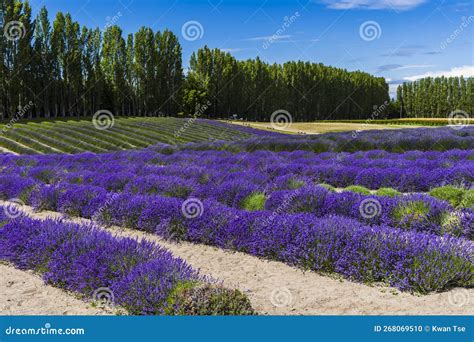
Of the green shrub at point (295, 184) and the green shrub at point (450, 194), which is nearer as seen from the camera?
the green shrub at point (450, 194)

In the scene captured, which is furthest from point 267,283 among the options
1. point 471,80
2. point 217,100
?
point 471,80

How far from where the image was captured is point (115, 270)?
4215 millimetres

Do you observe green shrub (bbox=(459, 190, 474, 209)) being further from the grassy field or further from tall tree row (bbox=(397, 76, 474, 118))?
tall tree row (bbox=(397, 76, 474, 118))

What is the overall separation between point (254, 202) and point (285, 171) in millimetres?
3601

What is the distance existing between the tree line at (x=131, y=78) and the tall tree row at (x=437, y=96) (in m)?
33.7

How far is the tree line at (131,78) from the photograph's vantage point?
147 ft

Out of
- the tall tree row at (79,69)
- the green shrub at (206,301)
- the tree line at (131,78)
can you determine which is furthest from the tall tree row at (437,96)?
the green shrub at (206,301)

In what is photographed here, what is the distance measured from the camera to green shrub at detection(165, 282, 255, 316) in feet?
11.0

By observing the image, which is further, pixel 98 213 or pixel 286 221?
pixel 98 213

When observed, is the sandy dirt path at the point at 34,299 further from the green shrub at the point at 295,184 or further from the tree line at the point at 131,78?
the tree line at the point at 131,78

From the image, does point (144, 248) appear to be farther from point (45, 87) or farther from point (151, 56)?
point (151, 56)

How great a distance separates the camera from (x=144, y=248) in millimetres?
4547

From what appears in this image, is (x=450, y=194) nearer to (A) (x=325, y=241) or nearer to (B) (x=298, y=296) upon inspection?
(A) (x=325, y=241)

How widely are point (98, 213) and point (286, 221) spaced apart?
330 cm
